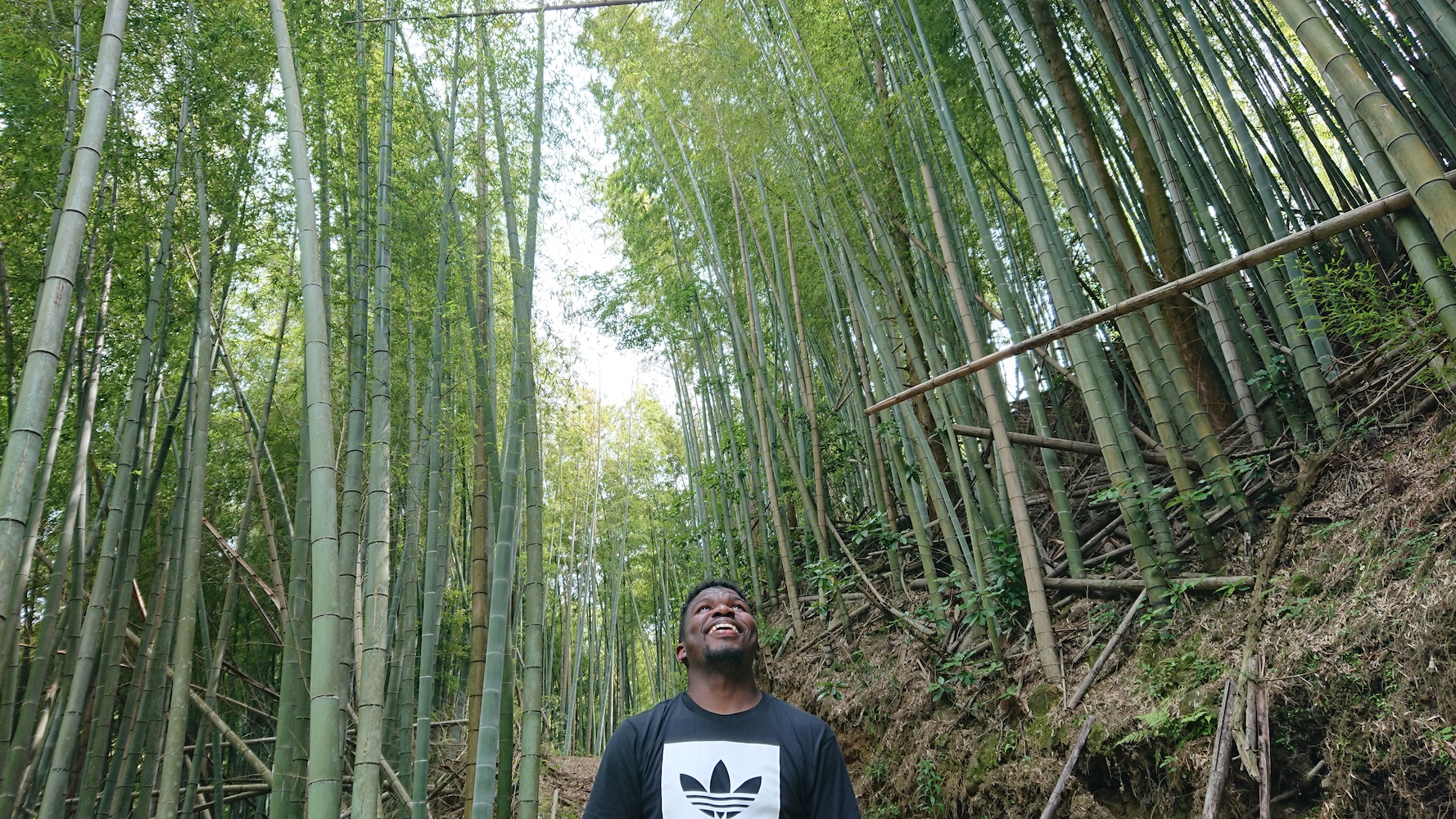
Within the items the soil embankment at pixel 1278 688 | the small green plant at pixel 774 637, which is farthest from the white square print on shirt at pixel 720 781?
the small green plant at pixel 774 637

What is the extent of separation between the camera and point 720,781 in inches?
49.6

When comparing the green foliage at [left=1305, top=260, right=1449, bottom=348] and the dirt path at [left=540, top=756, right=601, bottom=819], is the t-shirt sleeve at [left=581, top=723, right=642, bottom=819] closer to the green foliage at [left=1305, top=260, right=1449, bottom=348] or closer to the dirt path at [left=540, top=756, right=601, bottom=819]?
the green foliage at [left=1305, top=260, right=1449, bottom=348]

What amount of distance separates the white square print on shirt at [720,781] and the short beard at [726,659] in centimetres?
12

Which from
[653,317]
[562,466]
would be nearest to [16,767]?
[653,317]

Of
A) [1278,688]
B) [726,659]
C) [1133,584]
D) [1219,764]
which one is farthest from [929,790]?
[726,659]

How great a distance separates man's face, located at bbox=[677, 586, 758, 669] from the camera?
1370 mm

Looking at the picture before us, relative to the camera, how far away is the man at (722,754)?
125 cm

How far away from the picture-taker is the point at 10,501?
152 cm

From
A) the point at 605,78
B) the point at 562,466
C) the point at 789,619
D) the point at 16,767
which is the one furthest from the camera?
the point at 562,466

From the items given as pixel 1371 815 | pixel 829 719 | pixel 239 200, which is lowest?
pixel 1371 815

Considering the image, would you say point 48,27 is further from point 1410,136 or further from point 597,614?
point 597,614

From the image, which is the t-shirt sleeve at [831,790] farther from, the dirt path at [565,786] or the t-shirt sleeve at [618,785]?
the dirt path at [565,786]

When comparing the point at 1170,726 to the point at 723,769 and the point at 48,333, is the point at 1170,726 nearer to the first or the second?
the point at 723,769

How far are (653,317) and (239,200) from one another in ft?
10.7
